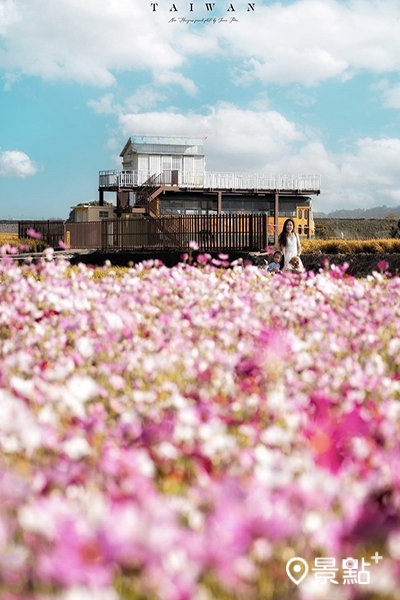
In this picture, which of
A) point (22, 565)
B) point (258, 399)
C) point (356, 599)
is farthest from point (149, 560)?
point (258, 399)

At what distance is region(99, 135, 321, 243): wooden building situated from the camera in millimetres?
48344

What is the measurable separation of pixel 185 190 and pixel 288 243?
36720 mm

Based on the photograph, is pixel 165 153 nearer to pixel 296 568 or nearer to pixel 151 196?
pixel 151 196

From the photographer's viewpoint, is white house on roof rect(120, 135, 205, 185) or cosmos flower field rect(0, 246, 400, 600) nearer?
cosmos flower field rect(0, 246, 400, 600)

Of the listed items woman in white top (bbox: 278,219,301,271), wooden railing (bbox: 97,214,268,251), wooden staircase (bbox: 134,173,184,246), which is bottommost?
woman in white top (bbox: 278,219,301,271)

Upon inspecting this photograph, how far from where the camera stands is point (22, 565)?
6.95 ft

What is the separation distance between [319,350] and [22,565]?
327 centimetres

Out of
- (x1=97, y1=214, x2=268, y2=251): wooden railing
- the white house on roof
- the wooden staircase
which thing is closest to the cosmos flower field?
(x1=97, y1=214, x2=268, y2=251): wooden railing

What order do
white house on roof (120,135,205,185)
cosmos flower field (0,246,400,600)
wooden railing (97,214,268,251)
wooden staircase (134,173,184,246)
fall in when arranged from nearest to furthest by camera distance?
cosmos flower field (0,246,400,600) → wooden railing (97,214,268,251) → wooden staircase (134,173,184,246) → white house on roof (120,135,205,185)

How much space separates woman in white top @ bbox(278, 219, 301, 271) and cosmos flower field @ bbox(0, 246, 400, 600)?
20.9 feet

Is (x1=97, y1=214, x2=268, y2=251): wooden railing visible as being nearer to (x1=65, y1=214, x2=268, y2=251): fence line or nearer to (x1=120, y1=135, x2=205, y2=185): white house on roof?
(x1=65, y1=214, x2=268, y2=251): fence line

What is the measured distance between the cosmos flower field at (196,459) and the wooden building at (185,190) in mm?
39769

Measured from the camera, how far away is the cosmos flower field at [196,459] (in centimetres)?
199
